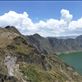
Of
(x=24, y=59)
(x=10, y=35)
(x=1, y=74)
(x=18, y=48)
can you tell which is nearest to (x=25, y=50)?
(x=18, y=48)

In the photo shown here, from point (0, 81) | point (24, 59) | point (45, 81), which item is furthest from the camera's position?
point (24, 59)

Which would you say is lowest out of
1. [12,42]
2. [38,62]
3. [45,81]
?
[45,81]

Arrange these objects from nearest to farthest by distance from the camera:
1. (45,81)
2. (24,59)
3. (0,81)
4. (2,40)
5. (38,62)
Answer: (0,81)
(45,81)
(24,59)
(38,62)
(2,40)

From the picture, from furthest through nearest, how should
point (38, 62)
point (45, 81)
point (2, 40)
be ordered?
point (2, 40), point (38, 62), point (45, 81)

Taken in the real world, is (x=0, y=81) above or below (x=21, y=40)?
below

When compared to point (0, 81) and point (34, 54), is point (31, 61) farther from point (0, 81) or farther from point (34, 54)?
point (0, 81)

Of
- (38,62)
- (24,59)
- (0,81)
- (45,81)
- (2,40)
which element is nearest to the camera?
(0,81)

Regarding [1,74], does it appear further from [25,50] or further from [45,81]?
[25,50]

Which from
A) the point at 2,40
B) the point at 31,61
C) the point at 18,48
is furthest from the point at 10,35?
the point at 31,61

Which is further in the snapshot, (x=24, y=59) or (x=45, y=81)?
(x=24, y=59)
